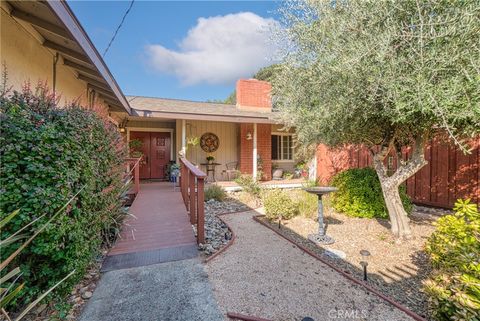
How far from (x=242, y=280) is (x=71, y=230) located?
1.94 metres

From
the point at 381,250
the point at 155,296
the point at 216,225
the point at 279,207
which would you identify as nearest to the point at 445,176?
the point at 381,250

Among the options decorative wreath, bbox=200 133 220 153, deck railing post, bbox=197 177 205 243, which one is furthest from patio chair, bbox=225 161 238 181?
deck railing post, bbox=197 177 205 243

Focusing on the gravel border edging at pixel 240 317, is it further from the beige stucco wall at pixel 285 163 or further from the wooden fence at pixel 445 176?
the beige stucco wall at pixel 285 163

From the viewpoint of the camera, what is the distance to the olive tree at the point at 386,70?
8.70 feet

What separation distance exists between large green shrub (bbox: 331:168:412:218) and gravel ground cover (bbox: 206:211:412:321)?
252cm

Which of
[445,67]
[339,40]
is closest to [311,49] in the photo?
[339,40]

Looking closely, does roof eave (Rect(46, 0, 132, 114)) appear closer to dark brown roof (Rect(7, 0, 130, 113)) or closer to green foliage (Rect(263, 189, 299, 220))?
dark brown roof (Rect(7, 0, 130, 113))

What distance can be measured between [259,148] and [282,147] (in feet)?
5.52

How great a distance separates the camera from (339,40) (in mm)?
3273

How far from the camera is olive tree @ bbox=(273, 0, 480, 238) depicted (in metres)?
2.65

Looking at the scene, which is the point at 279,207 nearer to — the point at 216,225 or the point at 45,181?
the point at 216,225

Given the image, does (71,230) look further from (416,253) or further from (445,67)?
(416,253)

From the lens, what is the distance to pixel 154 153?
1062 centimetres

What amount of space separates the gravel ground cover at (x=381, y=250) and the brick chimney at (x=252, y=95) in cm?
708
